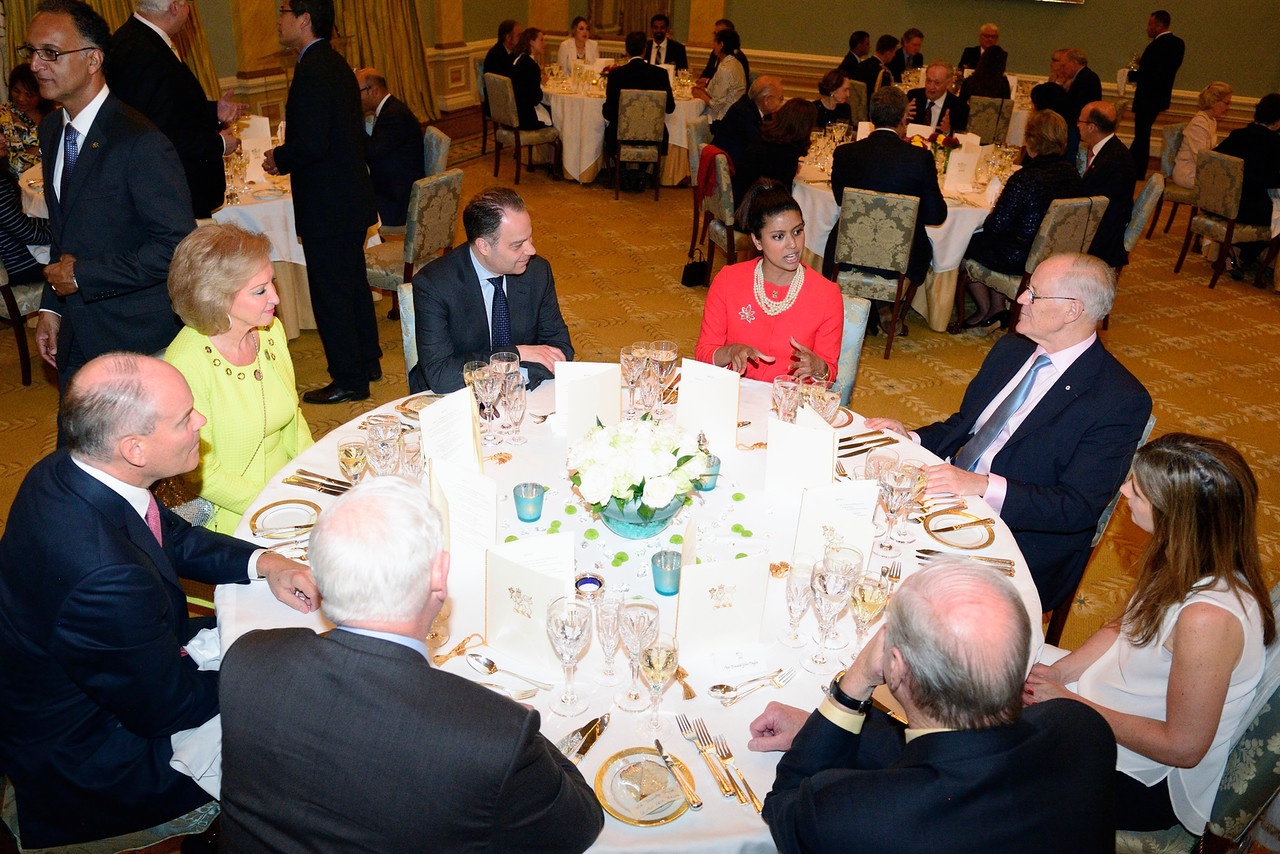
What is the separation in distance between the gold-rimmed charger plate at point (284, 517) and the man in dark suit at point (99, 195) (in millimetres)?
1348

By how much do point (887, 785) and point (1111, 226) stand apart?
5828mm

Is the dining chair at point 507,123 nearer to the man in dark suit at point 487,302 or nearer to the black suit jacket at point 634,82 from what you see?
the black suit jacket at point 634,82

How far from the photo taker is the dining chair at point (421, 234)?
5.10 m

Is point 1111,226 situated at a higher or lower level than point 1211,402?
higher

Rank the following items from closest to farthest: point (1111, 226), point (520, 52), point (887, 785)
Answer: point (887, 785) < point (1111, 226) < point (520, 52)

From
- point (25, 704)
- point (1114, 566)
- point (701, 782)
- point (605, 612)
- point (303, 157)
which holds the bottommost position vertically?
point (1114, 566)

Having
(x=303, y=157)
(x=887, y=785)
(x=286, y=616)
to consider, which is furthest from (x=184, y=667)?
(x=303, y=157)

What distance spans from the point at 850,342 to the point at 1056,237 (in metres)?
2.82

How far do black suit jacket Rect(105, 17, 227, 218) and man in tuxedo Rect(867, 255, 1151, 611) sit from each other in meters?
3.36

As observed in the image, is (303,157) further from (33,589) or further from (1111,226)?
(1111,226)

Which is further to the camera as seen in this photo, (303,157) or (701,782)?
(303,157)

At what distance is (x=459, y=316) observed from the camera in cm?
334

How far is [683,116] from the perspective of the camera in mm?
9250

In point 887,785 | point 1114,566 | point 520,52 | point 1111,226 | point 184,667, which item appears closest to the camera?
point 887,785
